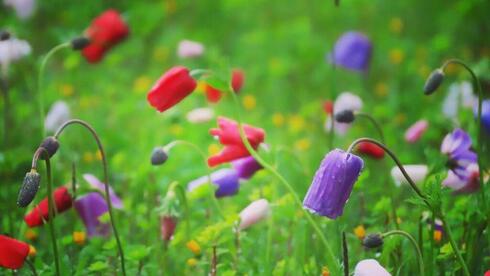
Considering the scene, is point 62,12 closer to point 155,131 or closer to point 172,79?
point 155,131

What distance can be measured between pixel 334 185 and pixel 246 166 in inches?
18.9

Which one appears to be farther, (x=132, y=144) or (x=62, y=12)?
(x=62, y=12)

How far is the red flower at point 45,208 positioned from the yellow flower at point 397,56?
2095 mm

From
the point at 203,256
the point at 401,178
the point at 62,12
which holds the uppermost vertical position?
the point at 62,12

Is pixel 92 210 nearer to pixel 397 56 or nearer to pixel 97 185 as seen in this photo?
pixel 97 185

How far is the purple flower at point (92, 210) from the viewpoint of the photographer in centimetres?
213

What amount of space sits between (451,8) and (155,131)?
1.93 m

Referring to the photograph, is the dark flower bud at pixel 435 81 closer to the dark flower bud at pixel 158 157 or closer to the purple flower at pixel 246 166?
the purple flower at pixel 246 166

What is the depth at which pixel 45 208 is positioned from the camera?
1952mm

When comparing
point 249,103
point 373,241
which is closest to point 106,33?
point 249,103

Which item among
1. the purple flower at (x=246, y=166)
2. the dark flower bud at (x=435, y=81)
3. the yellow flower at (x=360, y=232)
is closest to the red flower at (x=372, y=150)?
the yellow flower at (x=360, y=232)

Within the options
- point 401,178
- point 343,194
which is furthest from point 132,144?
point 343,194

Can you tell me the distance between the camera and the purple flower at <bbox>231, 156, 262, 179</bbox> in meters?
2.01

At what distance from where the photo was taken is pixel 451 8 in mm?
4074
